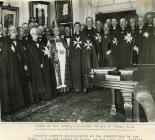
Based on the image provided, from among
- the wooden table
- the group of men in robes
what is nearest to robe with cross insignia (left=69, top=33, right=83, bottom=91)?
the group of men in robes

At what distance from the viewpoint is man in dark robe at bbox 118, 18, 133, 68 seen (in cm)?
106

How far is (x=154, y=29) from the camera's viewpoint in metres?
1.04

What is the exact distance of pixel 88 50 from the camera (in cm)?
112

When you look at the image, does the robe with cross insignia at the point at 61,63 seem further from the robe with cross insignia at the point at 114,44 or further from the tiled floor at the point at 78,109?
the robe with cross insignia at the point at 114,44

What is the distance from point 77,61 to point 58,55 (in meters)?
0.07

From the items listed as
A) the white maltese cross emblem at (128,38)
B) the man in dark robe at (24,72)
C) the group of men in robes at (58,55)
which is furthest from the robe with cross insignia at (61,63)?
the white maltese cross emblem at (128,38)

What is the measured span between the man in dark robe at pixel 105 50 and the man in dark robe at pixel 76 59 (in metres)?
0.08

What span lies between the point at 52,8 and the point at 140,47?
12.6 inches

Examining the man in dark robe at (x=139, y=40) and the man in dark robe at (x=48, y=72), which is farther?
the man in dark robe at (x=48, y=72)

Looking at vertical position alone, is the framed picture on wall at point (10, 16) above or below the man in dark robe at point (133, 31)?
above

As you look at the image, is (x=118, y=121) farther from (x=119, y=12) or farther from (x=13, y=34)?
(x=13, y=34)

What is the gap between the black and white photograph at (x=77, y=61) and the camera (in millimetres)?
1039

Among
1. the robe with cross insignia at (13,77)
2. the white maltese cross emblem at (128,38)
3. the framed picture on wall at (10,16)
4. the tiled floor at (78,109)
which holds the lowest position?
the tiled floor at (78,109)

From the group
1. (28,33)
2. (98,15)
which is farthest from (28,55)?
Answer: (98,15)
